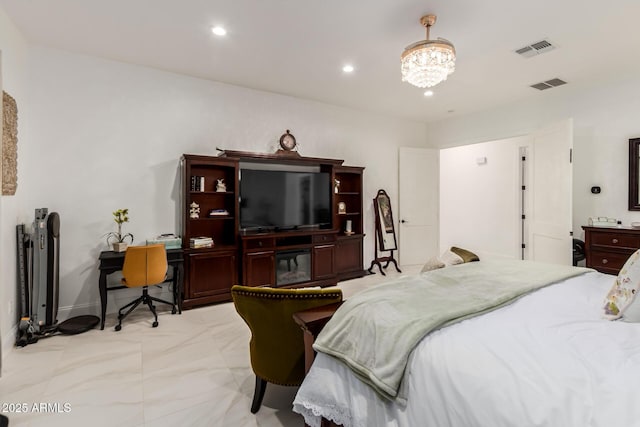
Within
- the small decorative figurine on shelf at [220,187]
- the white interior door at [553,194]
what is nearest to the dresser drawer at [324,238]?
the small decorative figurine on shelf at [220,187]

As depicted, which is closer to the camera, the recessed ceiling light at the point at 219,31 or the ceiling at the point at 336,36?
the ceiling at the point at 336,36

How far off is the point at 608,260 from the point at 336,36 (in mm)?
3963

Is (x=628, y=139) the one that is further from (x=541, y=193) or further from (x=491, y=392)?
(x=491, y=392)

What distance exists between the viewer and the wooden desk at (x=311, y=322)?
1602mm

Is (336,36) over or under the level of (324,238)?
over

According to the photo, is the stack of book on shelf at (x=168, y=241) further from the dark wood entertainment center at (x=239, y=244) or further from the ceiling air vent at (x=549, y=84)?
the ceiling air vent at (x=549, y=84)

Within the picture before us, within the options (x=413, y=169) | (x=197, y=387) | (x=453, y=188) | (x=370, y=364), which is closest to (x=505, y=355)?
(x=370, y=364)

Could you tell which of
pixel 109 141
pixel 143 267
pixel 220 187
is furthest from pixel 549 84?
pixel 109 141

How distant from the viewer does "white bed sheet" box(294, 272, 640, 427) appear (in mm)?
926

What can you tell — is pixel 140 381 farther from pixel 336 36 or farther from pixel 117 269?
pixel 336 36

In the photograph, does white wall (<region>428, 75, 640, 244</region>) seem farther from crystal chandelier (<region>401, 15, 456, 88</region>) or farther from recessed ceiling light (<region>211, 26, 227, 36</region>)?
recessed ceiling light (<region>211, 26, 227, 36</region>)

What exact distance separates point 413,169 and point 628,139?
297 centimetres

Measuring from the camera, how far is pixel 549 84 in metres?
4.24

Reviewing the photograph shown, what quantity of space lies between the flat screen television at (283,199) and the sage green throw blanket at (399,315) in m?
2.69
